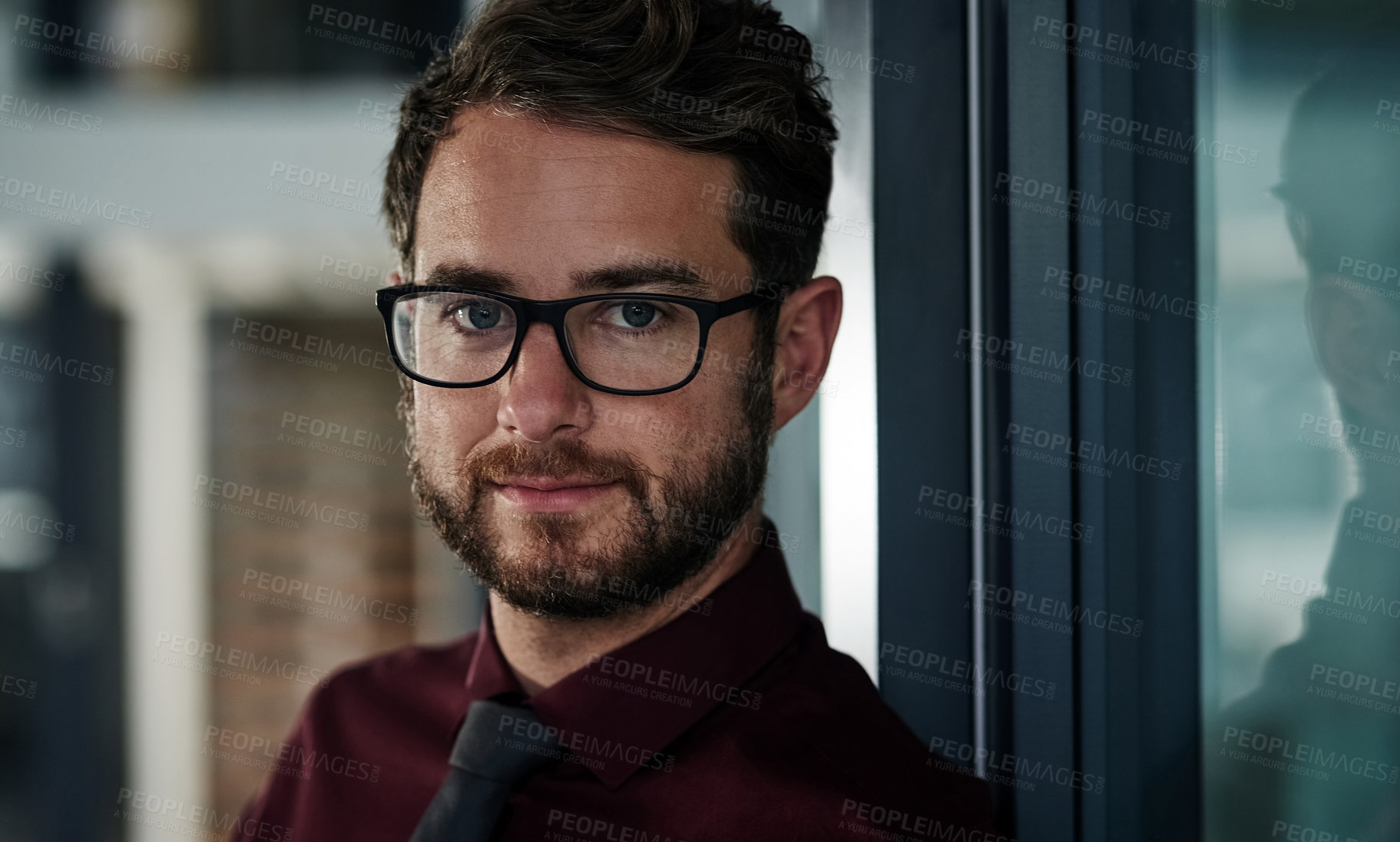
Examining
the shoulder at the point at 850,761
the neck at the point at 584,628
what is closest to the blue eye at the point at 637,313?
the neck at the point at 584,628

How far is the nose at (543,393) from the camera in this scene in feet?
3.09

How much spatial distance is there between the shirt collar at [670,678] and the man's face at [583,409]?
0.20 ft

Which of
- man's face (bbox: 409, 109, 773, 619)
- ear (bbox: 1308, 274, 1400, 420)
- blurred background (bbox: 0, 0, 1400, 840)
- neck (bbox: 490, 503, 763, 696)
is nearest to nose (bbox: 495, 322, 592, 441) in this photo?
man's face (bbox: 409, 109, 773, 619)

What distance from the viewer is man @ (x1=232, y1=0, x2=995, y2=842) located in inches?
37.7

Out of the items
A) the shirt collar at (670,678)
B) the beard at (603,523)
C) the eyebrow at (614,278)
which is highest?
the eyebrow at (614,278)

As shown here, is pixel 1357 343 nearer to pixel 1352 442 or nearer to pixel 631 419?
pixel 1352 442

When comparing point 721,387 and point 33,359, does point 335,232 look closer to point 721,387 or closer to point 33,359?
point 33,359

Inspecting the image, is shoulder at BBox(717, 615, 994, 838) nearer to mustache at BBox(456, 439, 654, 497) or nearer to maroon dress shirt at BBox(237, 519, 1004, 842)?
maroon dress shirt at BBox(237, 519, 1004, 842)

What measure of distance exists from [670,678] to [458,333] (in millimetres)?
421

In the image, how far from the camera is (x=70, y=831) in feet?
10.3

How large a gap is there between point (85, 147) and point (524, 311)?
108 inches

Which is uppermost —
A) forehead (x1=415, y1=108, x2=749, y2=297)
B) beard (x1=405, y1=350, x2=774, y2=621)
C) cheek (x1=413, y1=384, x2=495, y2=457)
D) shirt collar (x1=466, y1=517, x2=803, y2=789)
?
forehead (x1=415, y1=108, x2=749, y2=297)

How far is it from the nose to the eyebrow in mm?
57

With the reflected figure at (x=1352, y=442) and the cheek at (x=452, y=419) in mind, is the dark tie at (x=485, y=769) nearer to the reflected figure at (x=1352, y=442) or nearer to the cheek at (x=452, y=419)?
the cheek at (x=452, y=419)
